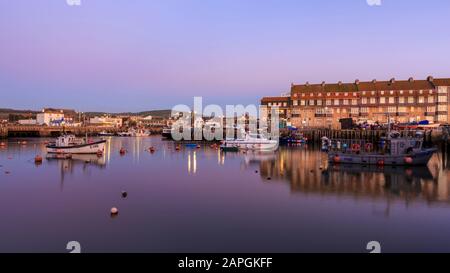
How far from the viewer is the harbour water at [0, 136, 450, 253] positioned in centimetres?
1577

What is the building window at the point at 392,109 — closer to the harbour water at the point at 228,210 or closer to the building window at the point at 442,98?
the building window at the point at 442,98

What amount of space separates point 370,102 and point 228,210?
263 feet

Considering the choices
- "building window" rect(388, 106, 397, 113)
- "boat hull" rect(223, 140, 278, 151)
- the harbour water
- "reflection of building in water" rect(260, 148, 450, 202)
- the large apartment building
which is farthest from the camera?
"building window" rect(388, 106, 397, 113)

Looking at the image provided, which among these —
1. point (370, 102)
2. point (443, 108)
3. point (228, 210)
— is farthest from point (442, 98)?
point (228, 210)

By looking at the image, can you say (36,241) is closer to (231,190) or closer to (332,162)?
(231,190)

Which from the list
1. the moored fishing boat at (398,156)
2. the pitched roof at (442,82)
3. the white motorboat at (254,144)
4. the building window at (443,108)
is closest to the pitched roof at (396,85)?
the pitched roof at (442,82)

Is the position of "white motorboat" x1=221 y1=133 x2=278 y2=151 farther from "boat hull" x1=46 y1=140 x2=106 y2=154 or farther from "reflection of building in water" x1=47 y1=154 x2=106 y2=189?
"reflection of building in water" x1=47 y1=154 x2=106 y2=189

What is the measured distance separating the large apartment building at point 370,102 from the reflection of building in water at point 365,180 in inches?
2069

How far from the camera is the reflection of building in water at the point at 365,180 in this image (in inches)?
1008

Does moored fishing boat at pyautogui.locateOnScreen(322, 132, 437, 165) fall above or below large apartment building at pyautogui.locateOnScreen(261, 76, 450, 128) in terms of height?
below

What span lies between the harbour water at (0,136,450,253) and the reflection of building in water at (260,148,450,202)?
0.24 ft

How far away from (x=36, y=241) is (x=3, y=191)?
1373 centimetres

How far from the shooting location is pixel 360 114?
9400 cm

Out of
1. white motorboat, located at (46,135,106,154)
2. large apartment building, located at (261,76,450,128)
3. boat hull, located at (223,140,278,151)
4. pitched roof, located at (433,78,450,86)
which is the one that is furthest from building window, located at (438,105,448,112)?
white motorboat, located at (46,135,106,154)
